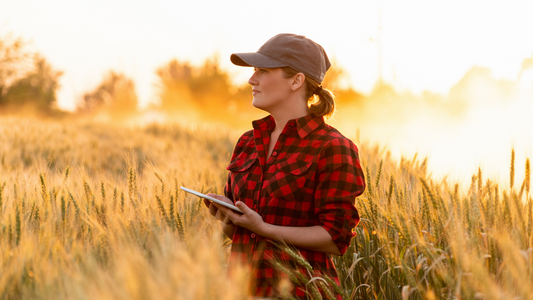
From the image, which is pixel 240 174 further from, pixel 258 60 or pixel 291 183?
pixel 258 60

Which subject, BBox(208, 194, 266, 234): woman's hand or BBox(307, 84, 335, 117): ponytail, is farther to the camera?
BBox(307, 84, 335, 117): ponytail

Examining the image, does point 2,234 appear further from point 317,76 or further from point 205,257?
point 317,76

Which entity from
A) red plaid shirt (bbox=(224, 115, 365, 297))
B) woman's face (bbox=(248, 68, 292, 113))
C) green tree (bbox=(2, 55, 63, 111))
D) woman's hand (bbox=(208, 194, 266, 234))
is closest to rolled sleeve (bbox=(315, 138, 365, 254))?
red plaid shirt (bbox=(224, 115, 365, 297))

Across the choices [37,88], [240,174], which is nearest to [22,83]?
[37,88]

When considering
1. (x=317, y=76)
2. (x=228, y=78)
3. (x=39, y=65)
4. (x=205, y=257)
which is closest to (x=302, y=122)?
(x=317, y=76)

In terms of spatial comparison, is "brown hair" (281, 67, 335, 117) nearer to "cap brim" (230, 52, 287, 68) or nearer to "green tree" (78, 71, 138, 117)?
"cap brim" (230, 52, 287, 68)

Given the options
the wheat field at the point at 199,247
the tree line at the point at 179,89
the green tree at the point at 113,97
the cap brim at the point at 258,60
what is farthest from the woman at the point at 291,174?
the green tree at the point at 113,97

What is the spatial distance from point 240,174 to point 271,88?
448 millimetres

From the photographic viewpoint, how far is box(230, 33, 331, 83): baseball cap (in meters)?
2.01

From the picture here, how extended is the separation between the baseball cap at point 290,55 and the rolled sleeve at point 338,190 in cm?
43

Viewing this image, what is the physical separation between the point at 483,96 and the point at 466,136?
8835 mm

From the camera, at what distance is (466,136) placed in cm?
1795

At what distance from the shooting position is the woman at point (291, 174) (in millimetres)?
1752

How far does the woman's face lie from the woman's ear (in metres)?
0.02
